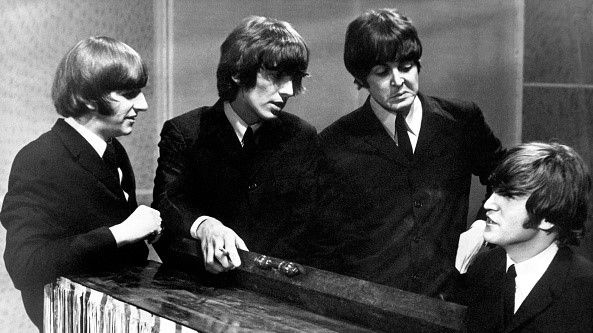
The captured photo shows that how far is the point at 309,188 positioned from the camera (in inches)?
79.4

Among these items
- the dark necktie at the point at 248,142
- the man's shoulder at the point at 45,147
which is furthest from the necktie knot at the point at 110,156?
the dark necktie at the point at 248,142

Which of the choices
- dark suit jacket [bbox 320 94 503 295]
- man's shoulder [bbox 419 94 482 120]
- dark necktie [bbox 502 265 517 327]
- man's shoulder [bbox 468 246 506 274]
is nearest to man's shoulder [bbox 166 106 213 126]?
dark suit jacket [bbox 320 94 503 295]

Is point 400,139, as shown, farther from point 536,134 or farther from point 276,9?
point 276,9

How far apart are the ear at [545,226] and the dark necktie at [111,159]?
1.13 metres

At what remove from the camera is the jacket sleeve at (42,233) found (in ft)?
6.25

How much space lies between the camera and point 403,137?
1726mm

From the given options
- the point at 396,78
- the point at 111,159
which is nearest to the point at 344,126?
the point at 396,78

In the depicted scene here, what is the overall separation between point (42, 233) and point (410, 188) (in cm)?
84

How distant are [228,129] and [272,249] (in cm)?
32

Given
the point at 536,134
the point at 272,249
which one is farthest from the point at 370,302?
the point at 272,249

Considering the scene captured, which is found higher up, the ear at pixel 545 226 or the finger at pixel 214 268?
the ear at pixel 545 226

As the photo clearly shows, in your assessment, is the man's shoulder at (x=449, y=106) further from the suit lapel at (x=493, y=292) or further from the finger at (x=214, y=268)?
the finger at (x=214, y=268)

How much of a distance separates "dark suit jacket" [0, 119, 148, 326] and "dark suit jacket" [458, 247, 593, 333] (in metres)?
0.94

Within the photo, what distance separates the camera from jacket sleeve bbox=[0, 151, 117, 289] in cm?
191
